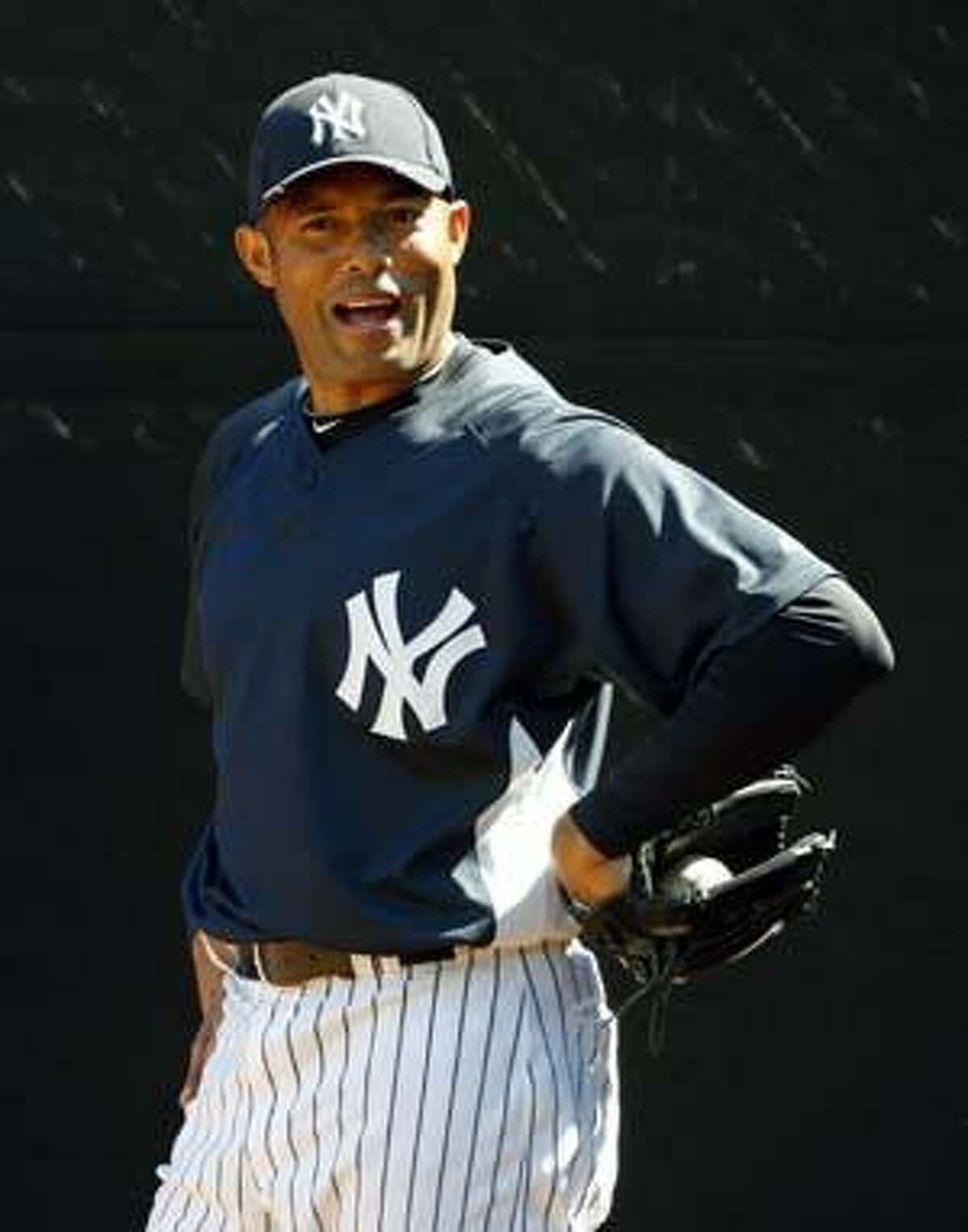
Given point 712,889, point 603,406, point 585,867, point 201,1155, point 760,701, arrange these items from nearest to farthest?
point 760,701 < point 585,867 < point 712,889 < point 201,1155 < point 603,406

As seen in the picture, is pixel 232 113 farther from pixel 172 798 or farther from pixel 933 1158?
pixel 933 1158

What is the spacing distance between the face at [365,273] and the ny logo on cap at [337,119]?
31mm

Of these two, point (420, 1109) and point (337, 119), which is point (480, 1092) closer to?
point (420, 1109)

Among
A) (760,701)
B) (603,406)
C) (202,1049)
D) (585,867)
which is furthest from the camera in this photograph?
(603,406)

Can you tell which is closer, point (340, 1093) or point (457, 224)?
point (340, 1093)

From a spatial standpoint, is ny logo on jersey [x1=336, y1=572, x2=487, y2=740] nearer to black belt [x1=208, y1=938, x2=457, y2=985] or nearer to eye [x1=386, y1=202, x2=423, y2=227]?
black belt [x1=208, y1=938, x2=457, y2=985]

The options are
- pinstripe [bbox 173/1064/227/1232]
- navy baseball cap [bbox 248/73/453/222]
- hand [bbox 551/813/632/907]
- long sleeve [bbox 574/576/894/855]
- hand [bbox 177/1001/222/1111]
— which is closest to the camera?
long sleeve [bbox 574/576/894/855]

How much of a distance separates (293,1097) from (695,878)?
436mm

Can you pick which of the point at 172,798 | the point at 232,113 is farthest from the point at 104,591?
the point at 232,113

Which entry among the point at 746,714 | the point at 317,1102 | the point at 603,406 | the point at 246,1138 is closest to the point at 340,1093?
the point at 317,1102

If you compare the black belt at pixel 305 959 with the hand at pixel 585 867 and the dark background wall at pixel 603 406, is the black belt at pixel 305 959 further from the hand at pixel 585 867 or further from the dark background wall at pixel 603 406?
the dark background wall at pixel 603 406

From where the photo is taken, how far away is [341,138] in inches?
132

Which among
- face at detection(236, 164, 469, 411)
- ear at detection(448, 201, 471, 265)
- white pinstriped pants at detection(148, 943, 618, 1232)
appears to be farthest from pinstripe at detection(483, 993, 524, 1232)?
ear at detection(448, 201, 471, 265)

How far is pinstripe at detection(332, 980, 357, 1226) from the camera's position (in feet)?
10.9
